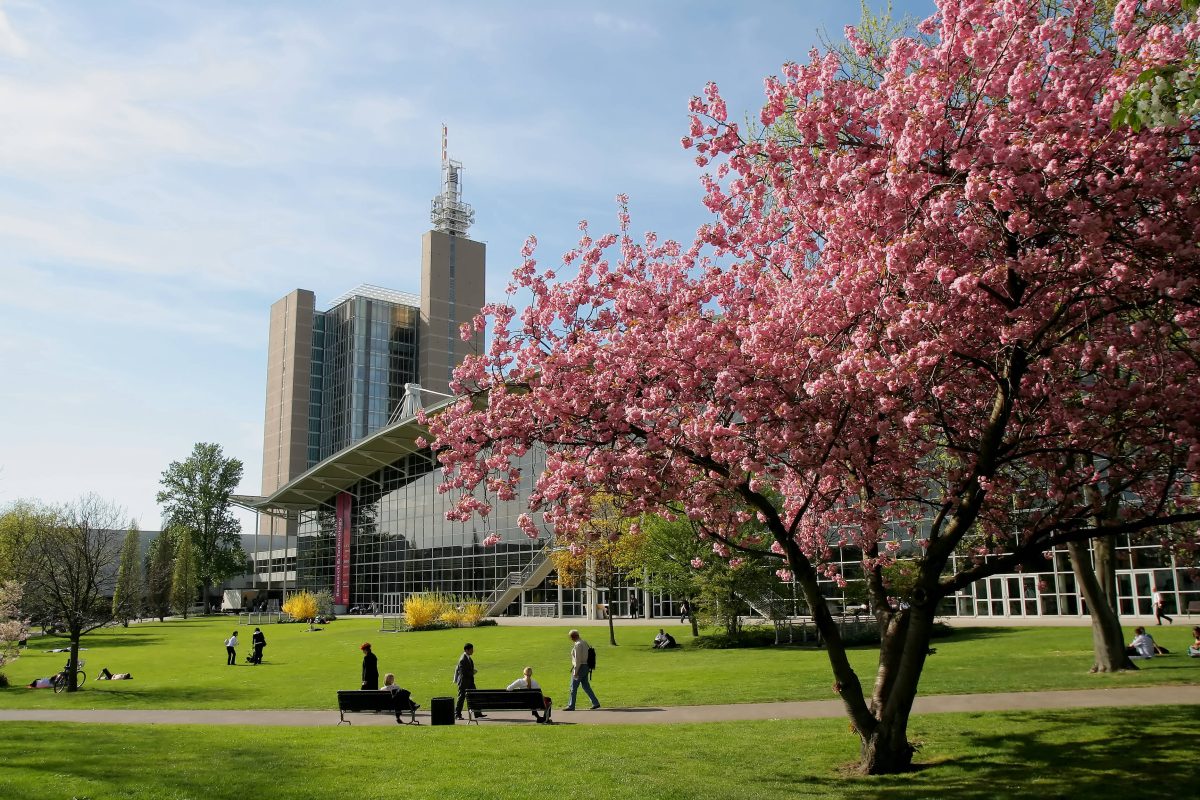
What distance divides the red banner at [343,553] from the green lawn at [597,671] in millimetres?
35002

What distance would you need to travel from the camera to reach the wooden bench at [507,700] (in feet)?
51.5

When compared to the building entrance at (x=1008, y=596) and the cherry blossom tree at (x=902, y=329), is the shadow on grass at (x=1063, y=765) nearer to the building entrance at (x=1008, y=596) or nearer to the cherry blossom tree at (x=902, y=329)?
the cherry blossom tree at (x=902, y=329)

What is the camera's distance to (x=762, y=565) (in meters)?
30.5

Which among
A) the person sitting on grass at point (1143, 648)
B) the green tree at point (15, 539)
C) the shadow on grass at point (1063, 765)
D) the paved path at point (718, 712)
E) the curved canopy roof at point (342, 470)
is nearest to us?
the shadow on grass at point (1063, 765)

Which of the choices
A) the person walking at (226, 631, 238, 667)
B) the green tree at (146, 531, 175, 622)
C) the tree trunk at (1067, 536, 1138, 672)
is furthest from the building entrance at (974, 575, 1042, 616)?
the green tree at (146, 531, 175, 622)

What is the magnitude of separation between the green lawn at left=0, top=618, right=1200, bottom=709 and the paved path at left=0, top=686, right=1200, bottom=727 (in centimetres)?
89

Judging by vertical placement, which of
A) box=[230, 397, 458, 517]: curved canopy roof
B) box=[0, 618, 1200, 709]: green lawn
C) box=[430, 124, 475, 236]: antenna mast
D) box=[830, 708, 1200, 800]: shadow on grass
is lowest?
box=[0, 618, 1200, 709]: green lawn

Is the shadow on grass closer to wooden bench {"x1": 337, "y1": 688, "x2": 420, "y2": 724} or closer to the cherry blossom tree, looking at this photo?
the cherry blossom tree

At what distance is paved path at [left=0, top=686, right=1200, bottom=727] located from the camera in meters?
14.9

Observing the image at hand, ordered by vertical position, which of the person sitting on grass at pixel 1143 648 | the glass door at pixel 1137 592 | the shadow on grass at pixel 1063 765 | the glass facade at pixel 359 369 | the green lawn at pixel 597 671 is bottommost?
the green lawn at pixel 597 671

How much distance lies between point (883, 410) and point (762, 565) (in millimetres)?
22043

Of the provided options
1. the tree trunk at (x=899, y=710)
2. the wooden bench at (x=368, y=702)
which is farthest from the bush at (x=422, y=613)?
the tree trunk at (x=899, y=710)

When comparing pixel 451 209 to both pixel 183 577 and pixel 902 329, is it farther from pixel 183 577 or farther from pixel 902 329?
pixel 902 329

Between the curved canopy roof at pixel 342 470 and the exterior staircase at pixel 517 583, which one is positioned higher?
the curved canopy roof at pixel 342 470
